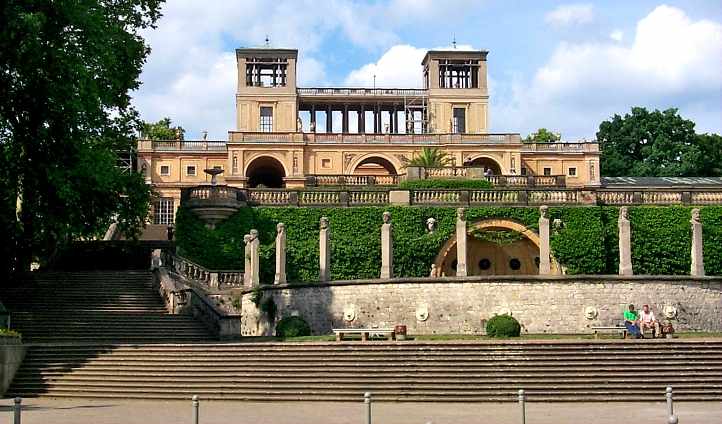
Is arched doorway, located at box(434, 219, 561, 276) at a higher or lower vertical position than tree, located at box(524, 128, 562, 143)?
lower

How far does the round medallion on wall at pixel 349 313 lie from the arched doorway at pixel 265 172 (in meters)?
33.3

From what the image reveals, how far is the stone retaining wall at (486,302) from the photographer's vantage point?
1494 inches

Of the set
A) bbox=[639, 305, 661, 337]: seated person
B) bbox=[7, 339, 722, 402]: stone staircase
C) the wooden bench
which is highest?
bbox=[639, 305, 661, 337]: seated person

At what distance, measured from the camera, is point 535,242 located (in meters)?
48.5

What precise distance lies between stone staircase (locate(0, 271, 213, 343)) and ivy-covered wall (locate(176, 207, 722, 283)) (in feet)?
24.6

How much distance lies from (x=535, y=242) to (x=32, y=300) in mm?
22736

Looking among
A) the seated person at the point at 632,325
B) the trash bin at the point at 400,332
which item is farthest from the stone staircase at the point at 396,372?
the seated person at the point at 632,325

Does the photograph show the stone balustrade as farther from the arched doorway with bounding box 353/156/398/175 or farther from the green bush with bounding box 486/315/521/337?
the arched doorway with bounding box 353/156/398/175

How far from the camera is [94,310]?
3547cm

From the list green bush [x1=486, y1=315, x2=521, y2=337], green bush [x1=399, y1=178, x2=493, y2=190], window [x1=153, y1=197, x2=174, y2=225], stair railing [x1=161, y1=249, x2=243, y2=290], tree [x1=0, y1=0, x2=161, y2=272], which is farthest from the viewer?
window [x1=153, y1=197, x2=174, y2=225]

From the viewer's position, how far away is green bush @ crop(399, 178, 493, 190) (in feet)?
170

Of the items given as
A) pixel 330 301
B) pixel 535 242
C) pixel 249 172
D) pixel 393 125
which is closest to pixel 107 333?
pixel 330 301

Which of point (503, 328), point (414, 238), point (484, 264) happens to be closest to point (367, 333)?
point (503, 328)

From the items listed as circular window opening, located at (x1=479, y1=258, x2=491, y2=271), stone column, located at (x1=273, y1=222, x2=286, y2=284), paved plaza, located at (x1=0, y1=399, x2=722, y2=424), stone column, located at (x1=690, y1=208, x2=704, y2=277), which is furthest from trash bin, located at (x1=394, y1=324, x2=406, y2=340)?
circular window opening, located at (x1=479, y1=258, x2=491, y2=271)
